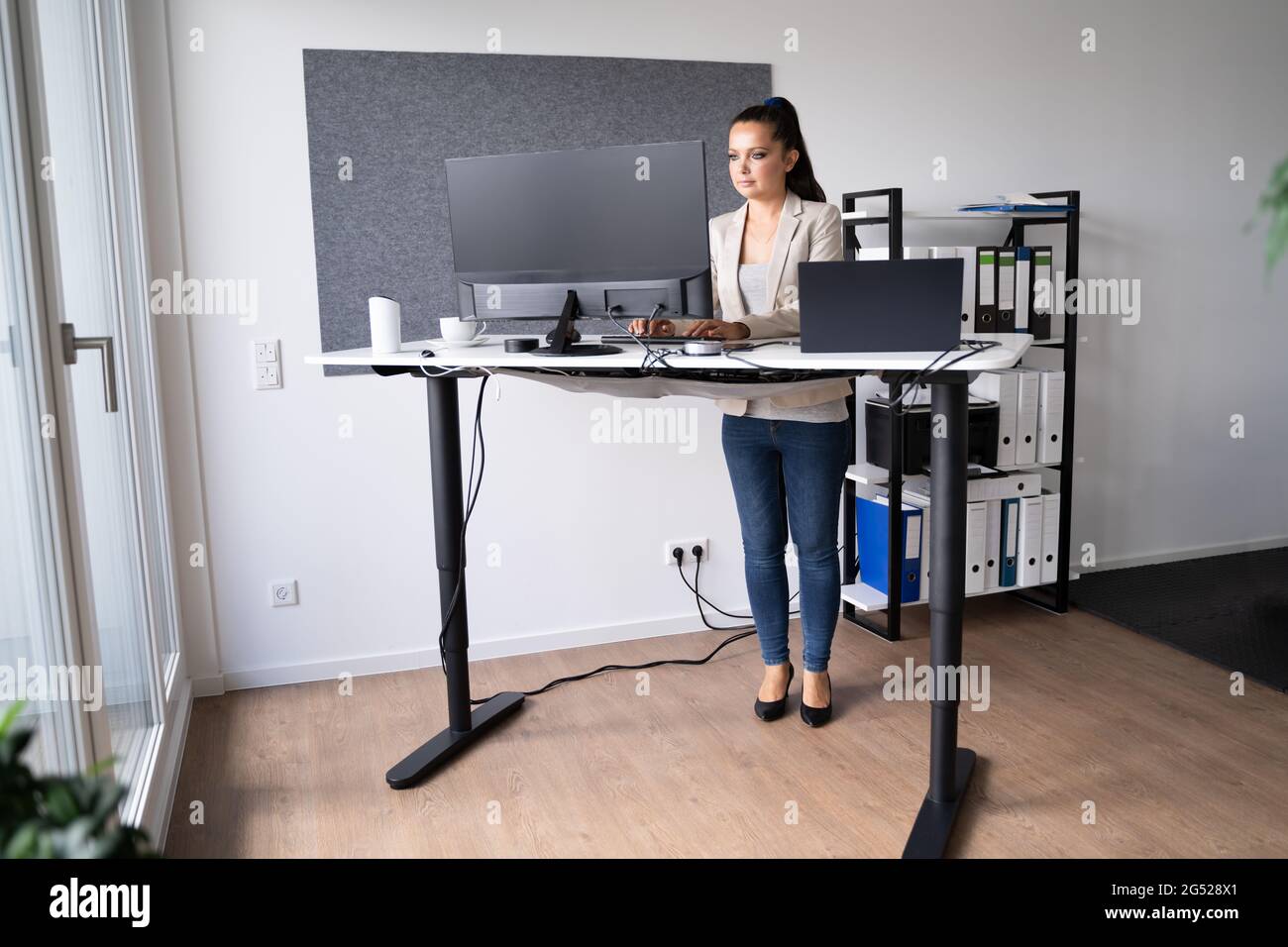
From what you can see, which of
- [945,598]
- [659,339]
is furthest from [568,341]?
[945,598]

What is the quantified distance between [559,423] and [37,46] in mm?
1855

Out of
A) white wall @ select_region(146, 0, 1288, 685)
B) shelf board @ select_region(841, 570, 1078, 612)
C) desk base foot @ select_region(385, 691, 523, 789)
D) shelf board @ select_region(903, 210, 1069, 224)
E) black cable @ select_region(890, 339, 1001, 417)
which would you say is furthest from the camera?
shelf board @ select_region(841, 570, 1078, 612)

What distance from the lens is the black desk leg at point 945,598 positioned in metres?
1.97

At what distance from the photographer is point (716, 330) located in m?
2.11

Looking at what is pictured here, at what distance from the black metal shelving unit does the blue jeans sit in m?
0.63

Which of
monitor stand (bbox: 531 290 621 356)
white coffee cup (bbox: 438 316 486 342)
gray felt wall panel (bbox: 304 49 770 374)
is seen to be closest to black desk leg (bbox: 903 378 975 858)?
monitor stand (bbox: 531 290 621 356)

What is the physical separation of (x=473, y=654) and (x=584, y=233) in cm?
157

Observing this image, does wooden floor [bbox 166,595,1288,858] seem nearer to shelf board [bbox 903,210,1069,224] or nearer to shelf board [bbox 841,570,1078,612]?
shelf board [bbox 841,570,1078,612]

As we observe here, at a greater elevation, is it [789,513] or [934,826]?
[789,513]

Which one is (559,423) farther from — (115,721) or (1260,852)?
(1260,852)

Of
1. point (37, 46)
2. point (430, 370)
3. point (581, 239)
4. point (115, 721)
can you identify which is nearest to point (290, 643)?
point (115, 721)

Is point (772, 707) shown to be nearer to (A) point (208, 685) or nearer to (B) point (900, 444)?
(B) point (900, 444)

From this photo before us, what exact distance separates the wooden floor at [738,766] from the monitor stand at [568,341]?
3.35ft

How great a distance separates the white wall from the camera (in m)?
2.85
